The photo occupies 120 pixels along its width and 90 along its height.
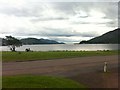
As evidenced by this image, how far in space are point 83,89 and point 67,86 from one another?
2.71 feet

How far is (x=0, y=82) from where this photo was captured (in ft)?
49.2

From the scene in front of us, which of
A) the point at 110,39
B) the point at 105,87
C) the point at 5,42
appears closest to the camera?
the point at 105,87

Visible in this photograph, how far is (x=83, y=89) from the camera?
14.7 metres

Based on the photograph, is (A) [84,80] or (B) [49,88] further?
(A) [84,80]

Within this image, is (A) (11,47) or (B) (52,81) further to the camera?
(A) (11,47)

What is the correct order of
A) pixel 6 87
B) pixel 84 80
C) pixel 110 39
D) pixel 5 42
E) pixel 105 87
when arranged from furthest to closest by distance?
1. pixel 110 39
2. pixel 5 42
3. pixel 84 80
4. pixel 105 87
5. pixel 6 87

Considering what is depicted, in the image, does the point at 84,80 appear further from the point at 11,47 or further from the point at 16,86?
the point at 11,47

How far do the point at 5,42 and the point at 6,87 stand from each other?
71812 mm

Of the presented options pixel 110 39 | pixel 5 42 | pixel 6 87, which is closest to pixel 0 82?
pixel 6 87

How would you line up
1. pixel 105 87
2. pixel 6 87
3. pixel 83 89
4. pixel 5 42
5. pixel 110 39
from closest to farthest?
pixel 6 87, pixel 83 89, pixel 105 87, pixel 5 42, pixel 110 39

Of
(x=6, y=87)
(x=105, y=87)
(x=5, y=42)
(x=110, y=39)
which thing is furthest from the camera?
(x=110, y=39)

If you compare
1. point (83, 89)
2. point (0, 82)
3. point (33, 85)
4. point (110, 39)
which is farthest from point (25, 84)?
point (110, 39)

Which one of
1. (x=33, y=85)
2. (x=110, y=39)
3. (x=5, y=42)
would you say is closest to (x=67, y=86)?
(x=33, y=85)

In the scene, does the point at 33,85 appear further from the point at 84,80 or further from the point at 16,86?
the point at 84,80
